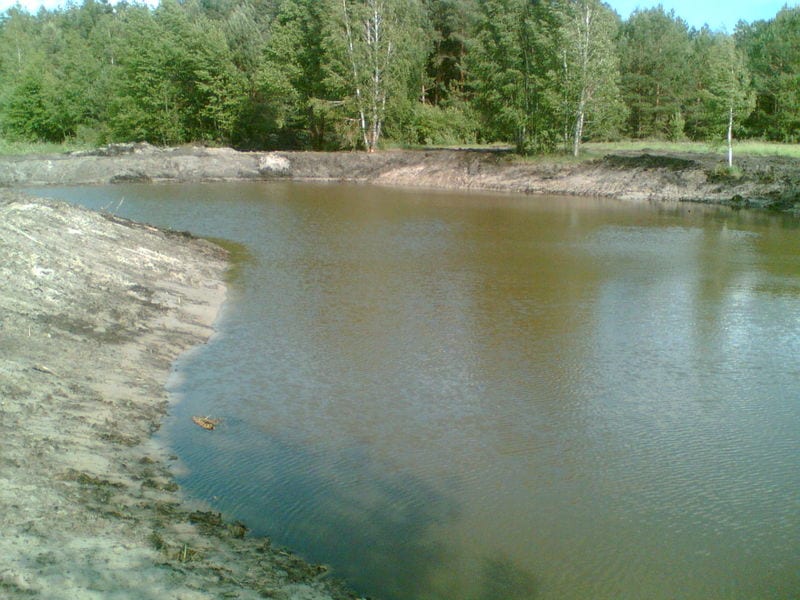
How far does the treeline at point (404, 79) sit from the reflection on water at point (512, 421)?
69.2 ft

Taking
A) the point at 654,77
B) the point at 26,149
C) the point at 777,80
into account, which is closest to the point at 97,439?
the point at 26,149

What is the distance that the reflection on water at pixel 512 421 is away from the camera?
6.02m

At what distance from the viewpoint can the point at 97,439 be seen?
22.9 feet

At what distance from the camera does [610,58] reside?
36625 millimetres

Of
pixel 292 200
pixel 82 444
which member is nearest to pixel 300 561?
pixel 82 444

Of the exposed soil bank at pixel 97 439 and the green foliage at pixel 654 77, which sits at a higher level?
the green foliage at pixel 654 77

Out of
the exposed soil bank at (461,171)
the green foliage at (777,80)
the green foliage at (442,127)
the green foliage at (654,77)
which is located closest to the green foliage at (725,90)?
the exposed soil bank at (461,171)

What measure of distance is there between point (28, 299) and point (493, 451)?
642 centimetres

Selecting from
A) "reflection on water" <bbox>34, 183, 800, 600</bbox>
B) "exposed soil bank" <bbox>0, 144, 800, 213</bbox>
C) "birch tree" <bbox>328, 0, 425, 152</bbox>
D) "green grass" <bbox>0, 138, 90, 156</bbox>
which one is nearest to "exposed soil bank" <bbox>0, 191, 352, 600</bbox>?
"reflection on water" <bbox>34, 183, 800, 600</bbox>

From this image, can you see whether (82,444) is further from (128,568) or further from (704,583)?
(704,583)

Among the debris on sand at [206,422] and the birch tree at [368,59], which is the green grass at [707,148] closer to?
the birch tree at [368,59]

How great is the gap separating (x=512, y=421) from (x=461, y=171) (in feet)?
99.8

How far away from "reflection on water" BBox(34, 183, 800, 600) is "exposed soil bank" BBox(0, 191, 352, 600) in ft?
1.73

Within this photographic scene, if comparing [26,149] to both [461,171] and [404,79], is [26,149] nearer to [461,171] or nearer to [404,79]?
[404,79]
